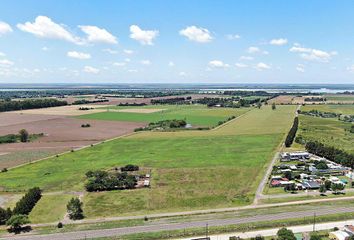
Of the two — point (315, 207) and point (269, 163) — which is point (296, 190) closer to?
point (315, 207)

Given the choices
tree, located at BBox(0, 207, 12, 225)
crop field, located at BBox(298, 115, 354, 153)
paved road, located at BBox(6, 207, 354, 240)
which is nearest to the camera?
paved road, located at BBox(6, 207, 354, 240)

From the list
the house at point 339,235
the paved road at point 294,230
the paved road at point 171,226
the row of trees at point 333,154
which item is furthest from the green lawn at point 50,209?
the row of trees at point 333,154

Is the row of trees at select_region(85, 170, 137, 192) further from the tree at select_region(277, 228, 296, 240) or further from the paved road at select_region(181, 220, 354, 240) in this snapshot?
the tree at select_region(277, 228, 296, 240)

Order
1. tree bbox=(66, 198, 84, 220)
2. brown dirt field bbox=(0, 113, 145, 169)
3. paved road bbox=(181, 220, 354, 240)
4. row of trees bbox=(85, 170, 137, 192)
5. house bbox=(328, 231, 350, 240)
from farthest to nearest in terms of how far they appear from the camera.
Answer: brown dirt field bbox=(0, 113, 145, 169)
row of trees bbox=(85, 170, 137, 192)
tree bbox=(66, 198, 84, 220)
paved road bbox=(181, 220, 354, 240)
house bbox=(328, 231, 350, 240)

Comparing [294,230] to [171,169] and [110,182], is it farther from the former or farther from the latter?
[171,169]

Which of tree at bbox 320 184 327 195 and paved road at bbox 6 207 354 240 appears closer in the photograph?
paved road at bbox 6 207 354 240

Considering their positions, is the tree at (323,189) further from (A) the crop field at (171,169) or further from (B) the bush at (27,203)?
(B) the bush at (27,203)

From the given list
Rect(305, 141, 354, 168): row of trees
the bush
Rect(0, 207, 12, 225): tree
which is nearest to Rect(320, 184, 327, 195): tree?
Rect(305, 141, 354, 168): row of trees
